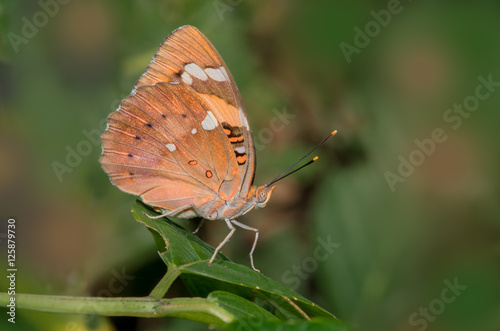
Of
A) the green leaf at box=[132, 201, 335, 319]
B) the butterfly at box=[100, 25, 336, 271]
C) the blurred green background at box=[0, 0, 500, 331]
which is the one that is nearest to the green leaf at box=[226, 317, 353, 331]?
the green leaf at box=[132, 201, 335, 319]

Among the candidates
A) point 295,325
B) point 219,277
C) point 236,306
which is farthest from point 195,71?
point 295,325

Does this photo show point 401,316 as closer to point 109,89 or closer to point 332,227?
point 332,227

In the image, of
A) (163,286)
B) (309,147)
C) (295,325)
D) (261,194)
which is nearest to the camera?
(295,325)

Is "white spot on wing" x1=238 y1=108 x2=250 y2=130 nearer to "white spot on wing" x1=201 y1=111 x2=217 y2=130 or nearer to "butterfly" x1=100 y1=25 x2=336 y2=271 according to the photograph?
"butterfly" x1=100 y1=25 x2=336 y2=271

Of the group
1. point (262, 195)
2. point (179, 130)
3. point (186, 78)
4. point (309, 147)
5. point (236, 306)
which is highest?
point (186, 78)

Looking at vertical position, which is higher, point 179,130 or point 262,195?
point 179,130

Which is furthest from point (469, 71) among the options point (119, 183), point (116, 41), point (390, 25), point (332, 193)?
point (119, 183)

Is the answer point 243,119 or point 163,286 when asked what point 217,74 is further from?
point 163,286
